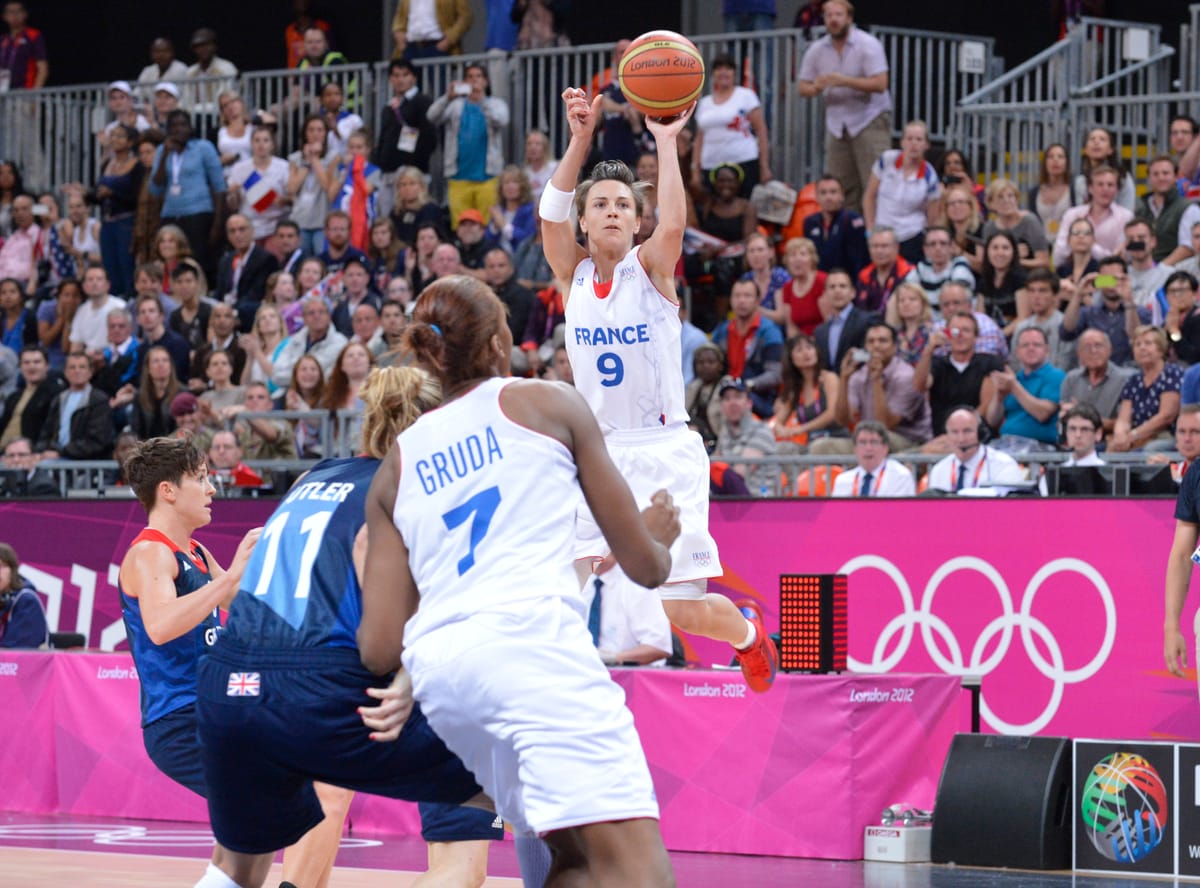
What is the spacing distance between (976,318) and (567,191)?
6.88 m

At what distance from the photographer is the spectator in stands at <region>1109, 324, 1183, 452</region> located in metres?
12.5

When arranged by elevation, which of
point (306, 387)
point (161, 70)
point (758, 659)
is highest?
point (161, 70)

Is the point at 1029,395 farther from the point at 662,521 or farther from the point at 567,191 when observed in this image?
the point at 662,521

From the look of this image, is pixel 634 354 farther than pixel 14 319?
No

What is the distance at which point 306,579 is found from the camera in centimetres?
490

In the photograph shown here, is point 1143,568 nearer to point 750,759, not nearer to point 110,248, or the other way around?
point 750,759

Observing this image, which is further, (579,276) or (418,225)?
(418,225)

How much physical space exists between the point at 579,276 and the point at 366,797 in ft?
15.1

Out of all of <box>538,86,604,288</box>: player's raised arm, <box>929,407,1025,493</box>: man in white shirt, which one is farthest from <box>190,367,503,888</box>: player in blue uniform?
<box>929,407,1025,493</box>: man in white shirt

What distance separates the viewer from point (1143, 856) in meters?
9.46

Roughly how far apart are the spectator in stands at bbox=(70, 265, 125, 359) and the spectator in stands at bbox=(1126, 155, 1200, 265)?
9.63 meters

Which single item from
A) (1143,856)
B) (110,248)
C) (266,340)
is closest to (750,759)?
(1143,856)

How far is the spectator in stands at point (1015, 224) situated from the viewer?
606 inches

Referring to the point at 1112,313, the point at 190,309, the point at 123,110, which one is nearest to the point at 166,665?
the point at 1112,313
